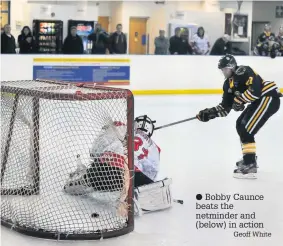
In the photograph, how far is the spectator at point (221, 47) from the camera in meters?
8.06

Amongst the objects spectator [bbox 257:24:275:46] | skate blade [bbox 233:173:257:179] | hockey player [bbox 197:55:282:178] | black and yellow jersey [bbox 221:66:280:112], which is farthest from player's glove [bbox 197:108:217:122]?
spectator [bbox 257:24:275:46]

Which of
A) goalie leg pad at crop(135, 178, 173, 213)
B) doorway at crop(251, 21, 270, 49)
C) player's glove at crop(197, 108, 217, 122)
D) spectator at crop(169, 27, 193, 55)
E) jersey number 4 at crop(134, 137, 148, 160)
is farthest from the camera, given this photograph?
doorway at crop(251, 21, 270, 49)

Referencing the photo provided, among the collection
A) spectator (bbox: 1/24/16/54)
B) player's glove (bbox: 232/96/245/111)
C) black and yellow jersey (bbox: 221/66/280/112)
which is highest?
spectator (bbox: 1/24/16/54)

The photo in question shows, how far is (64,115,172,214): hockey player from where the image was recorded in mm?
2619

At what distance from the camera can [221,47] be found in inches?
321

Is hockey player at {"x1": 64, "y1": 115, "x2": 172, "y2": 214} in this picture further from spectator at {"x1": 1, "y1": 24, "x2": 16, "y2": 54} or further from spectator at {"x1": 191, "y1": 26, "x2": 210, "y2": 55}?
spectator at {"x1": 191, "y1": 26, "x2": 210, "y2": 55}

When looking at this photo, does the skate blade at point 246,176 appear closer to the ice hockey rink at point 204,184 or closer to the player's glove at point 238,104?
the ice hockey rink at point 204,184

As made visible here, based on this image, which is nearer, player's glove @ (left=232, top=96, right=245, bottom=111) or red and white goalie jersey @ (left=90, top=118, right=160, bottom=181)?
red and white goalie jersey @ (left=90, top=118, right=160, bottom=181)

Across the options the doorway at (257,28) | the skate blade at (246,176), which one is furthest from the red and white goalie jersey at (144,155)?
the doorway at (257,28)

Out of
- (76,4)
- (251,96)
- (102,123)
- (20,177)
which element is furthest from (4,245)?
(76,4)

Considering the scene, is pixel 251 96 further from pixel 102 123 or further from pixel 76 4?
pixel 76 4

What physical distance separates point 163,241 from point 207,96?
5421 millimetres

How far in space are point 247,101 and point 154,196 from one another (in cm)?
114

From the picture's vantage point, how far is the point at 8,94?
2.87 m
